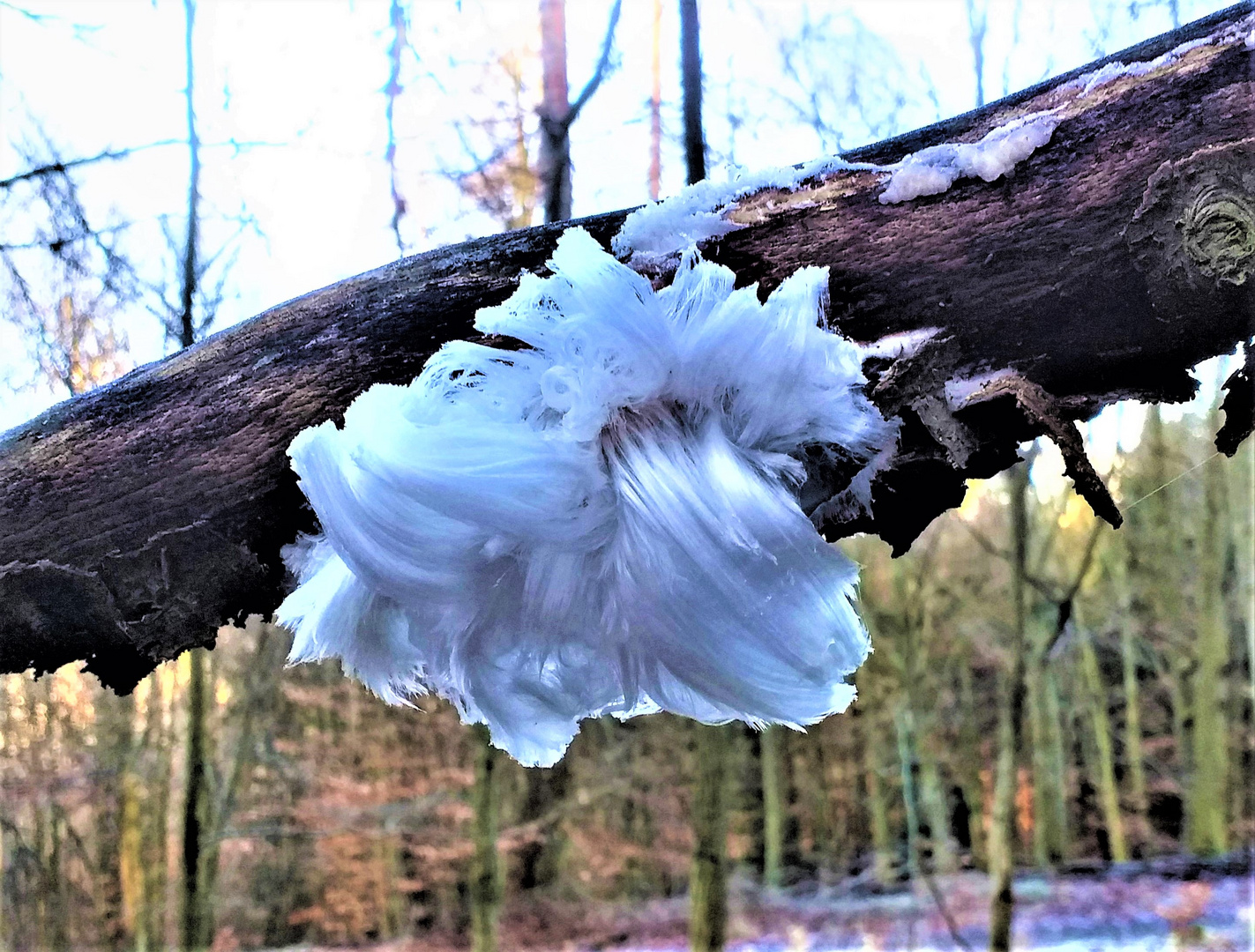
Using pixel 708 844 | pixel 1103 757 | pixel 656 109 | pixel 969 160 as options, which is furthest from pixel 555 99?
pixel 1103 757

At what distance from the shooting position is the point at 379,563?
1.17 feet

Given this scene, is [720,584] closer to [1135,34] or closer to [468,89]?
[1135,34]

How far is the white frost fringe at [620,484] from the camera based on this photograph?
339 millimetres

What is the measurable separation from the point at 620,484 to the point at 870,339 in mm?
154

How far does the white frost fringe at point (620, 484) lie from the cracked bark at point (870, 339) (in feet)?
0.16

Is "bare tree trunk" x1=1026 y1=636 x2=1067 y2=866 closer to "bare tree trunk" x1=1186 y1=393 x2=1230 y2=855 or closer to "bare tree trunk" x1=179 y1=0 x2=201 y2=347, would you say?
"bare tree trunk" x1=1186 y1=393 x2=1230 y2=855

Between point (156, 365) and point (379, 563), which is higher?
point (156, 365)

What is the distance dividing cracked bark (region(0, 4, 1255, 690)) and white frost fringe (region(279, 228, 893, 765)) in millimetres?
47

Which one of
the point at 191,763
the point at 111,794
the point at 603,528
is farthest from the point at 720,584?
the point at 111,794

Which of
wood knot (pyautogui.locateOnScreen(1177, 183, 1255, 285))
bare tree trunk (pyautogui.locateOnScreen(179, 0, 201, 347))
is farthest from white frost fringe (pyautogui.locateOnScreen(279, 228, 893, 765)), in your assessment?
bare tree trunk (pyautogui.locateOnScreen(179, 0, 201, 347))

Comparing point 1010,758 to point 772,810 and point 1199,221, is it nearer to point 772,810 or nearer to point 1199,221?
point 772,810

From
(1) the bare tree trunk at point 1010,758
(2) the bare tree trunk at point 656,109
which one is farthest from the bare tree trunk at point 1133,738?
(2) the bare tree trunk at point 656,109

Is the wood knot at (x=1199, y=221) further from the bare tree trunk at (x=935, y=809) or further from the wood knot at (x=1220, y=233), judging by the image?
the bare tree trunk at (x=935, y=809)

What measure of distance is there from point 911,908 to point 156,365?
3.40 meters
